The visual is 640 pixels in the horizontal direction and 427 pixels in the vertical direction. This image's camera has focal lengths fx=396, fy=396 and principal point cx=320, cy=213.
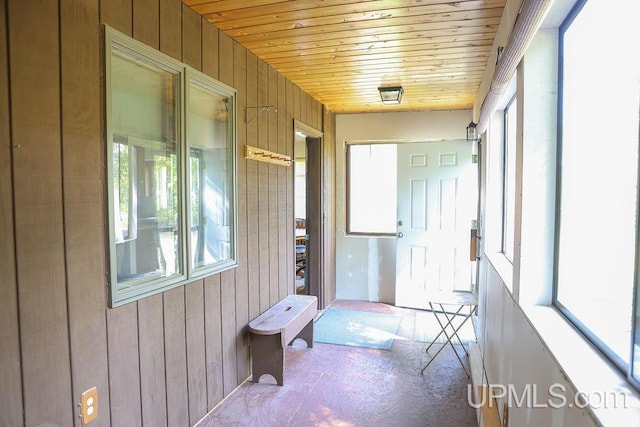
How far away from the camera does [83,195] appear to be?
1.57 meters

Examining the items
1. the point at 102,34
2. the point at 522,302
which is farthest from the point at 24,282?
the point at 522,302

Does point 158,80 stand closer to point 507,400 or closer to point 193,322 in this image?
point 193,322

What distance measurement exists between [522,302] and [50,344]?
1.81 meters

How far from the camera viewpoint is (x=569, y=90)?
1473 millimetres

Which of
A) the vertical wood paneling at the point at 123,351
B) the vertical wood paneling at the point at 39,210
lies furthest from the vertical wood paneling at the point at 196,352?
the vertical wood paneling at the point at 39,210

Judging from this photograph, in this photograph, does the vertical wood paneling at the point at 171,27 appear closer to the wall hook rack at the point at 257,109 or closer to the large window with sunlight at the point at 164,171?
the large window with sunlight at the point at 164,171

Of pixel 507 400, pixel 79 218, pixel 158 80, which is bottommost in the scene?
pixel 507 400

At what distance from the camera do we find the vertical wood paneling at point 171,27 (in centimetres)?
200

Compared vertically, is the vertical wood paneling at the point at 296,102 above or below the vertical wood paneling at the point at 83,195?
above

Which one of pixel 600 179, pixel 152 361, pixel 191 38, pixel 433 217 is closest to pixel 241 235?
pixel 152 361

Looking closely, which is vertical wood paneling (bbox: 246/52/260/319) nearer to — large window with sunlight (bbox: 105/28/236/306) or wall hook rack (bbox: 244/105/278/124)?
wall hook rack (bbox: 244/105/278/124)

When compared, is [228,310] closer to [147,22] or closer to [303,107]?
[147,22]

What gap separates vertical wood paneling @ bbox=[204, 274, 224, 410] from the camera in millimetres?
2410

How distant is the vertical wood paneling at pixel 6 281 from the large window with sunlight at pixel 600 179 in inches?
70.7
